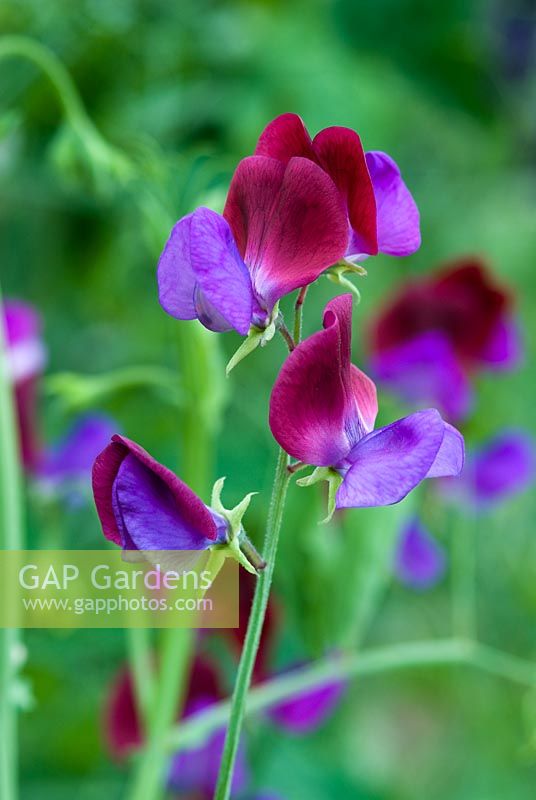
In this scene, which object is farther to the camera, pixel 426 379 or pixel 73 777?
pixel 73 777

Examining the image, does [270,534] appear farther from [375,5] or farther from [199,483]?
[375,5]

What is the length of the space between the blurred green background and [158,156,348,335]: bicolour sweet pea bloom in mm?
244

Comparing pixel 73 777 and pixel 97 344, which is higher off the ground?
pixel 97 344

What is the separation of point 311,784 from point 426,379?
364 mm

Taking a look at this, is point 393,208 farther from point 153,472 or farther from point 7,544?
point 7,544

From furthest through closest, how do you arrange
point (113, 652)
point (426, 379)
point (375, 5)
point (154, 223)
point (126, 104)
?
1. point (375, 5)
2. point (126, 104)
3. point (113, 652)
4. point (426, 379)
5. point (154, 223)

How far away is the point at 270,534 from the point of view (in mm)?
250

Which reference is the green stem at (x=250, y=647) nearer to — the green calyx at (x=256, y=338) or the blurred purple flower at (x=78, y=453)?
the green calyx at (x=256, y=338)

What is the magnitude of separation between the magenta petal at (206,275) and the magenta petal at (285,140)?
0.09 ft

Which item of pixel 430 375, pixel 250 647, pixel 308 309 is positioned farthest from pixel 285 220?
pixel 308 309

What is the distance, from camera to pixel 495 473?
0.70 m

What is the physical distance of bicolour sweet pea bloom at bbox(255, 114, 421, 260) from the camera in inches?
10.7


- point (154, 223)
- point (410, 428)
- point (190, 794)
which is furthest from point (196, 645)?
point (410, 428)

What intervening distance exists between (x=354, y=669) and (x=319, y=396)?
0.28 meters
